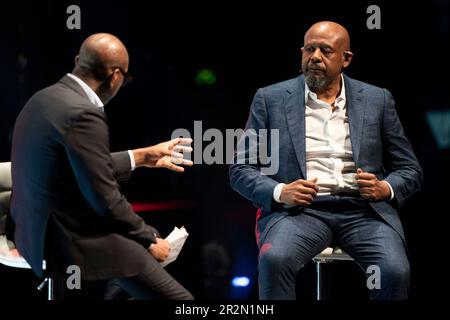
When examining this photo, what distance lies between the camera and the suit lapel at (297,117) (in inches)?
141

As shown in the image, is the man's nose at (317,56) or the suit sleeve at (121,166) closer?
the suit sleeve at (121,166)

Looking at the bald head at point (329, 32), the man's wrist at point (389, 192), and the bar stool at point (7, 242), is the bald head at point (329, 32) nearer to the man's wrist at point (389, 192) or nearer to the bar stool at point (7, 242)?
the man's wrist at point (389, 192)

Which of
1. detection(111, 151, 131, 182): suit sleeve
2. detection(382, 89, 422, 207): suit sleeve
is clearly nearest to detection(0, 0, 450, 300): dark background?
detection(382, 89, 422, 207): suit sleeve

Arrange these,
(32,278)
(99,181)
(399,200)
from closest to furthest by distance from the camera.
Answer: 1. (99,181)
2. (399,200)
3. (32,278)

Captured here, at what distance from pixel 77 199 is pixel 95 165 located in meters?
0.17

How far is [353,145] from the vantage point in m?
3.62

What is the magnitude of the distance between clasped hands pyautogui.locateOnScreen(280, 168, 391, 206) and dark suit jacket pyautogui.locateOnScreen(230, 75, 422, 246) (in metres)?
0.09

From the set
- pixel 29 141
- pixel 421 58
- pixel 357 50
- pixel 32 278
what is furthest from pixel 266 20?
pixel 29 141

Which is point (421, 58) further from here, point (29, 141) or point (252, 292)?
point (29, 141)

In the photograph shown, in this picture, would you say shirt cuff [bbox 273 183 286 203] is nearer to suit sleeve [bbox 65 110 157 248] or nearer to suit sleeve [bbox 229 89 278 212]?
suit sleeve [bbox 229 89 278 212]

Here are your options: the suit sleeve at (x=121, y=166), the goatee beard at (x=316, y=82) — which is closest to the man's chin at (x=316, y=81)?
the goatee beard at (x=316, y=82)

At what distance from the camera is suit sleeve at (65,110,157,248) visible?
2.67 m

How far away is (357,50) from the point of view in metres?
4.75
